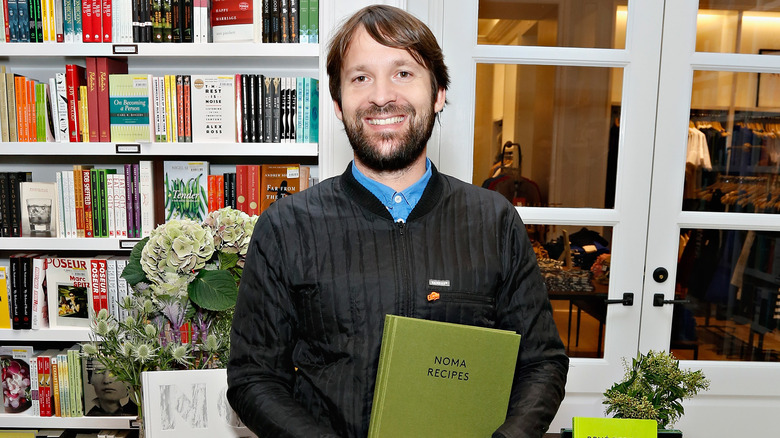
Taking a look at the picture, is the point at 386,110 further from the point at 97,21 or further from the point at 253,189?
the point at 97,21

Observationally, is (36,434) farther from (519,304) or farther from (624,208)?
(624,208)

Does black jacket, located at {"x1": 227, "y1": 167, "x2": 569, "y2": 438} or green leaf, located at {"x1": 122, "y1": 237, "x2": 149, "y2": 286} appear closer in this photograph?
black jacket, located at {"x1": 227, "y1": 167, "x2": 569, "y2": 438}

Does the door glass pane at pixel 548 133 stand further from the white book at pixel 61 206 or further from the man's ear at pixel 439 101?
the white book at pixel 61 206

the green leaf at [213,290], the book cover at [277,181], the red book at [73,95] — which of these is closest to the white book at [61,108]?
the red book at [73,95]

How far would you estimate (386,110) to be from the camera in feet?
3.71

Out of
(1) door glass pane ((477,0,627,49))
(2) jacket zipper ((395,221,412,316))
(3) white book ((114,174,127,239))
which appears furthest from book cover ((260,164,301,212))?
(2) jacket zipper ((395,221,412,316))

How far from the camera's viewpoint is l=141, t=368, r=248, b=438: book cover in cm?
129

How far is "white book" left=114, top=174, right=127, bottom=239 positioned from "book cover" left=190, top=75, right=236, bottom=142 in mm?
337

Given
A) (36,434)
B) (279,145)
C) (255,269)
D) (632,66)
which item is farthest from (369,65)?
(36,434)

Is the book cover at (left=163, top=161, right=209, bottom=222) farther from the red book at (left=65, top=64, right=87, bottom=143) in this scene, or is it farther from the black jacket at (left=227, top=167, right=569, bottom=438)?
the black jacket at (left=227, top=167, right=569, bottom=438)

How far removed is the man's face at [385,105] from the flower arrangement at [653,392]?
0.79 m

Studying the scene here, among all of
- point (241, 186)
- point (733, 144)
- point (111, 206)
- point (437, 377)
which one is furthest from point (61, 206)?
point (733, 144)

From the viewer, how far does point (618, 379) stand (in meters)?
2.26

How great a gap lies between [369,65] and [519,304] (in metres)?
0.56
